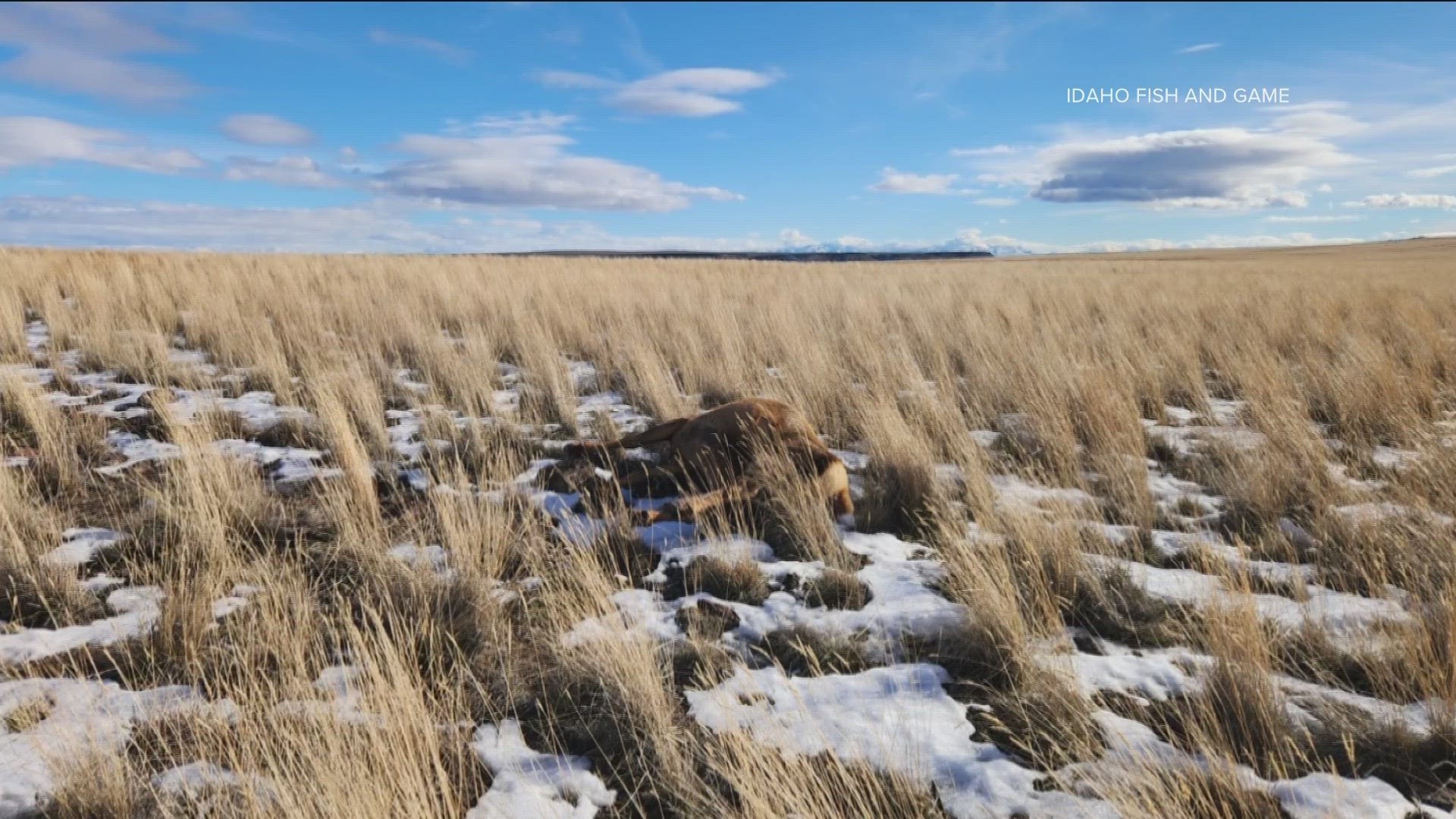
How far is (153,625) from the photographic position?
7.97 feet

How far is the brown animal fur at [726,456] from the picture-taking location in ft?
11.8

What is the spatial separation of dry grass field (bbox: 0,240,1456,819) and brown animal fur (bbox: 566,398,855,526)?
15 centimetres

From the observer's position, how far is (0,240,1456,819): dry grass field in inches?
71.3

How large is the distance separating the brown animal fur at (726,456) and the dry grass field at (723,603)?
0.15 metres

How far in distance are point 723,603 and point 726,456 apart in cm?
117

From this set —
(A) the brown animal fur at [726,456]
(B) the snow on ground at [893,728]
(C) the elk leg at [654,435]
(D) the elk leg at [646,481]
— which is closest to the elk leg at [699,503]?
(A) the brown animal fur at [726,456]

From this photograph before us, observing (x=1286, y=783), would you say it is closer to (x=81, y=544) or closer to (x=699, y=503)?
(x=699, y=503)

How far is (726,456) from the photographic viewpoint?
3820mm

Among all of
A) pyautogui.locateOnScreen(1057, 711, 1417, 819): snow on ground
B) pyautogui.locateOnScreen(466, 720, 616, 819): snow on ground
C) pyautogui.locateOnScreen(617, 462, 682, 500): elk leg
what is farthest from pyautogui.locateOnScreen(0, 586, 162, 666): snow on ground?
pyautogui.locateOnScreen(1057, 711, 1417, 819): snow on ground

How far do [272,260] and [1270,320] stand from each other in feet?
55.6

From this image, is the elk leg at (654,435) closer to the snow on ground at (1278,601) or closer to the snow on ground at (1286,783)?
the snow on ground at (1278,601)

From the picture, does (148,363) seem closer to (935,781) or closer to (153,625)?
(153,625)

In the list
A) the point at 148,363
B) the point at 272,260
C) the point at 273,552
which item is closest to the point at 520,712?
the point at 273,552

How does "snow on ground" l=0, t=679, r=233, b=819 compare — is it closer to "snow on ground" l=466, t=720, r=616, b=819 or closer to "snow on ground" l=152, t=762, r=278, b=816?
"snow on ground" l=152, t=762, r=278, b=816
